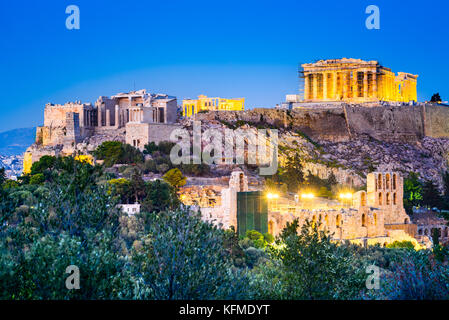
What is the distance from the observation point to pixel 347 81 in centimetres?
7706

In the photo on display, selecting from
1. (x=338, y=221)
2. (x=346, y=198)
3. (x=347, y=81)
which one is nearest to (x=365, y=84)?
(x=347, y=81)

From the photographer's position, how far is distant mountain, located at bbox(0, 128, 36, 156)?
3307 inches

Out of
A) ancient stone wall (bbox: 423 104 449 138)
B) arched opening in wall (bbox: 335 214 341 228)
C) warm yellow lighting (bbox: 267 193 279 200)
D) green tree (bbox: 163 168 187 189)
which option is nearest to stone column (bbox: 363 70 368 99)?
ancient stone wall (bbox: 423 104 449 138)

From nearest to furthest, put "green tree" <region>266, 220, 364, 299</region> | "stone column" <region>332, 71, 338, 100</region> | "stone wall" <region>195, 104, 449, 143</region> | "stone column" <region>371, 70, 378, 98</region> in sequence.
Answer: "green tree" <region>266, 220, 364, 299</region> < "stone wall" <region>195, 104, 449, 143</region> < "stone column" <region>371, 70, 378, 98</region> < "stone column" <region>332, 71, 338, 100</region>

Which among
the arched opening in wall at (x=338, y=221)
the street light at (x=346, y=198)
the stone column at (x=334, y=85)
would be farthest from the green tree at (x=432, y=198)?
the stone column at (x=334, y=85)

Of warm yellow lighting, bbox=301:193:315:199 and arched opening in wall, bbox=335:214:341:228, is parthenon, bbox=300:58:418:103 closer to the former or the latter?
warm yellow lighting, bbox=301:193:315:199

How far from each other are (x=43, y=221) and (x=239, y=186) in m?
17.8

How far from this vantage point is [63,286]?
16250 mm

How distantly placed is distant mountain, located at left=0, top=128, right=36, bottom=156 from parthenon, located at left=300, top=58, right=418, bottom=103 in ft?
107

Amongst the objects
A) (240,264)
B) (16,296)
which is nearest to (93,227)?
(16,296)

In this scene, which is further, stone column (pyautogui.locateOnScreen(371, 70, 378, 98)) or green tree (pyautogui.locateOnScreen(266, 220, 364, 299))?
stone column (pyautogui.locateOnScreen(371, 70, 378, 98))

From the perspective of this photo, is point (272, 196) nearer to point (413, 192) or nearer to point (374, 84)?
point (413, 192)

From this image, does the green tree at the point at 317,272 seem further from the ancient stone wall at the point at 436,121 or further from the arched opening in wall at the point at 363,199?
the ancient stone wall at the point at 436,121
